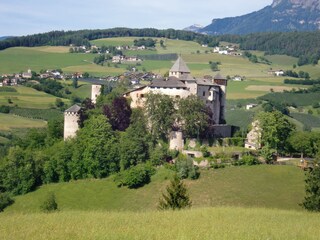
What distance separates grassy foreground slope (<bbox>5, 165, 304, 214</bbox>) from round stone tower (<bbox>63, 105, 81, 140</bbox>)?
7.97 metres

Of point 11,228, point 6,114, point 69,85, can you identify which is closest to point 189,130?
point 11,228

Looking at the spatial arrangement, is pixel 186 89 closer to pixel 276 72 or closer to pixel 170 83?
pixel 170 83

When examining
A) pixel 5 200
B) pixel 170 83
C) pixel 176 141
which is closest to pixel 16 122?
pixel 5 200

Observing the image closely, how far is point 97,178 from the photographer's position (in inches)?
2456

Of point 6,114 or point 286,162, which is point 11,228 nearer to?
point 286,162

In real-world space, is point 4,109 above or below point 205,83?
below

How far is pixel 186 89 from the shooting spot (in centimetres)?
6444

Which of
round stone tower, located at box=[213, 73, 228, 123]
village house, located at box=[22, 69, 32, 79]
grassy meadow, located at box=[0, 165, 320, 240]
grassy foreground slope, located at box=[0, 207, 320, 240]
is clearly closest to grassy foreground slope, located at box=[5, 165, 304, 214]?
grassy meadow, located at box=[0, 165, 320, 240]

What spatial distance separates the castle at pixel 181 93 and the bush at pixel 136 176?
4130 mm

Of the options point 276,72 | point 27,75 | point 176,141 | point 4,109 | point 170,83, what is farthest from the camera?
point 276,72

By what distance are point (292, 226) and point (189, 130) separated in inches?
1482

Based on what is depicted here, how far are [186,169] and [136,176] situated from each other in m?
4.83

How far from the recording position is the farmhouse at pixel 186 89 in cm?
6456

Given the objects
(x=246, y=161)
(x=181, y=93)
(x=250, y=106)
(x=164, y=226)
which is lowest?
(x=250, y=106)
